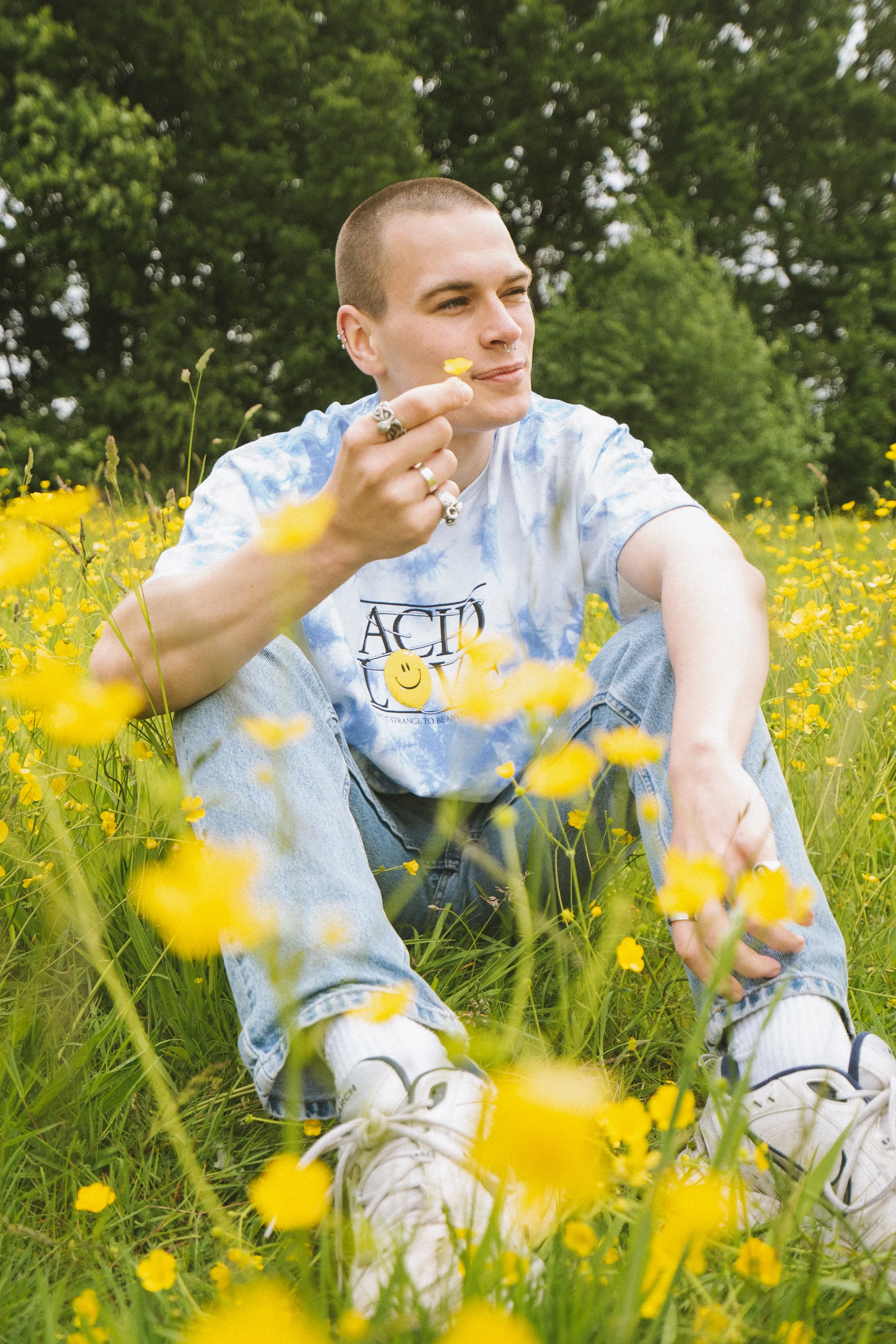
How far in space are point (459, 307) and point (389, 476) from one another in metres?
0.62

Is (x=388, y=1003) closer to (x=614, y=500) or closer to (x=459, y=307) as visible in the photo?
(x=614, y=500)

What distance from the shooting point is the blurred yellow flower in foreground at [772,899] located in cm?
52

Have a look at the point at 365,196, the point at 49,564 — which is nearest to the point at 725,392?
the point at 365,196

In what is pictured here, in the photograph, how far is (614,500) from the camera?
136 centimetres

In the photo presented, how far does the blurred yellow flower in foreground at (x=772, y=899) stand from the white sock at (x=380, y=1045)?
388mm

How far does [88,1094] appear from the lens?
96 centimetres

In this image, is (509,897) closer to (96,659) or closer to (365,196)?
(96,659)

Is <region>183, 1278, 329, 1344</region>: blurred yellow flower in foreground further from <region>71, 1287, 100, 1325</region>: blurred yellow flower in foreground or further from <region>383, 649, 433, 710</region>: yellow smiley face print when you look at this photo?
<region>383, 649, 433, 710</region>: yellow smiley face print

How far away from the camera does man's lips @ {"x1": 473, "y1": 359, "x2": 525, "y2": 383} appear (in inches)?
56.4

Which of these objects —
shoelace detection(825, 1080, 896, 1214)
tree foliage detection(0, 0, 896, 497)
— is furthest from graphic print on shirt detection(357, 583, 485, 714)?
tree foliage detection(0, 0, 896, 497)

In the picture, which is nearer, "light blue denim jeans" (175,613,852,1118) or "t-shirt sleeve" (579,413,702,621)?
"light blue denim jeans" (175,613,852,1118)

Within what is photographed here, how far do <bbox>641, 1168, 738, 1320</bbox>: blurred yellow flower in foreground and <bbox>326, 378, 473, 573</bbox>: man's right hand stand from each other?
700 mm

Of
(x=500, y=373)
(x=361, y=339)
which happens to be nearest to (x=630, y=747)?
(x=500, y=373)

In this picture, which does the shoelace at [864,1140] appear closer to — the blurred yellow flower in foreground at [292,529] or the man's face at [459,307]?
the blurred yellow flower in foreground at [292,529]
